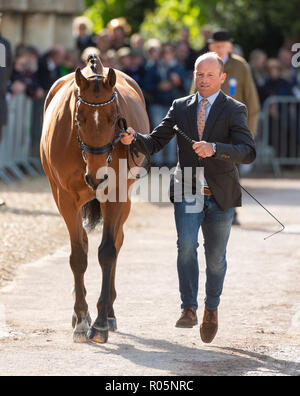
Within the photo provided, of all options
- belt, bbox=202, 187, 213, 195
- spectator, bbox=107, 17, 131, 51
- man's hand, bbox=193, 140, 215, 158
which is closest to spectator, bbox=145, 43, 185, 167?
spectator, bbox=107, 17, 131, 51

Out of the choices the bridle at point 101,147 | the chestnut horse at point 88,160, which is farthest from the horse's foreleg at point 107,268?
the bridle at point 101,147

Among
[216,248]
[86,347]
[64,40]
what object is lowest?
[86,347]

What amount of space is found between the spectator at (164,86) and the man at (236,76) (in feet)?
22.3

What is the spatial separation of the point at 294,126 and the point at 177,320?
1203 centimetres

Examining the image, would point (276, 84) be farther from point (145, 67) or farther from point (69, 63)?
point (69, 63)

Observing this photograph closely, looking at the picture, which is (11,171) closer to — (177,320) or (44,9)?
(44,9)

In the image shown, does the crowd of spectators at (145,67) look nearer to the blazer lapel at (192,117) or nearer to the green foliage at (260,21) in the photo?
the green foliage at (260,21)

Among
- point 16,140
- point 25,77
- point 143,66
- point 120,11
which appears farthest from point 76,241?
point 120,11

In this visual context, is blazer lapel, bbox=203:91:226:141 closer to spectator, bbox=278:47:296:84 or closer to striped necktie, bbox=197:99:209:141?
striped necktie, bbox=197:99:209:141

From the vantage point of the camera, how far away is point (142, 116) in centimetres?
846

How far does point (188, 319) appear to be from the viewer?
22.9ft

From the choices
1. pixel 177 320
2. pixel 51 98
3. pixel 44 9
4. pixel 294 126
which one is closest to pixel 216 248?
pixel 177 320

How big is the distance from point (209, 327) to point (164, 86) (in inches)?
470

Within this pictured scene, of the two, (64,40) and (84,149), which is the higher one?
(64,40)
